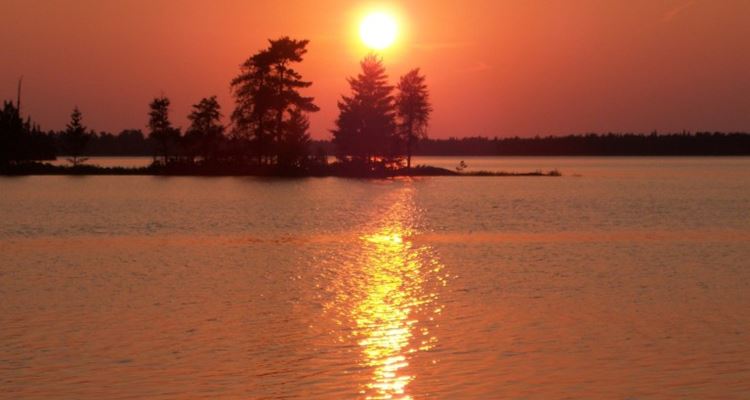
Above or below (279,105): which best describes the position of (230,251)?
below

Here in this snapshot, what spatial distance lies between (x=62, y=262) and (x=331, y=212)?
34677 mm

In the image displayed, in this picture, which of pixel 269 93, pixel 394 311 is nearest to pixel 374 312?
pixel 394 311

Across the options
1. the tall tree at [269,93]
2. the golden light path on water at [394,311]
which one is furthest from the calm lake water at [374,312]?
the tall tree at [269,93]

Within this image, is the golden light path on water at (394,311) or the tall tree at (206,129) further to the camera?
the tall tree at (206,129)

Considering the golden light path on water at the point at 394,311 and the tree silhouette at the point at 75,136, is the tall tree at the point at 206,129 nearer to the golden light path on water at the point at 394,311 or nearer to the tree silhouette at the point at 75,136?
the tree silhouette at the point at 75,136

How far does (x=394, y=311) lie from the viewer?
23.6m

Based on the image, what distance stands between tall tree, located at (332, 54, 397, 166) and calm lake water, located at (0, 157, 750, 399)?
6914cm

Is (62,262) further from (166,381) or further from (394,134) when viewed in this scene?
(394,134)

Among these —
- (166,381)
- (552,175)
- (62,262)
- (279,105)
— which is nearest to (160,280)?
(62,262)

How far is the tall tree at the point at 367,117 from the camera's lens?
402 ft

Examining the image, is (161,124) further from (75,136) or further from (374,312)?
(374,312)

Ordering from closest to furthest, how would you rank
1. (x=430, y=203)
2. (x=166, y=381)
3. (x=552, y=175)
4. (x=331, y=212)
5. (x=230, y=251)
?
(x=166, y=381) → (x=230, y=251) → (x=331, y=212) → (x=430, y=203) → (x=552, y=175)

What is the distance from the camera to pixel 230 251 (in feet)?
133

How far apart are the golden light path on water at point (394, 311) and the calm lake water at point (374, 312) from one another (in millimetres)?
78
